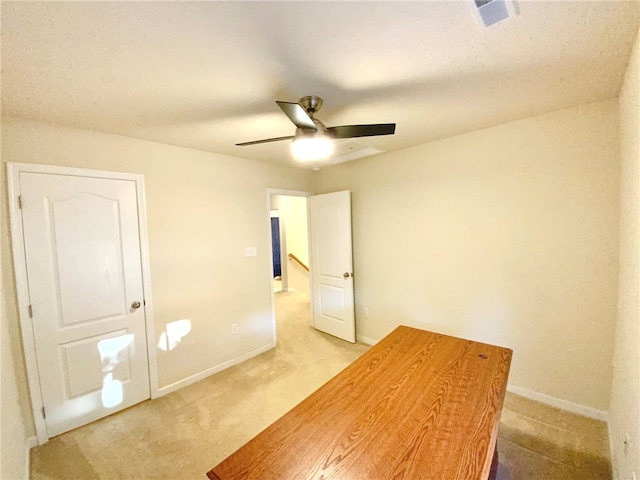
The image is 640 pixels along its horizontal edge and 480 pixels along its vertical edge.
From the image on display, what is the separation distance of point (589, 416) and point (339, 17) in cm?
315

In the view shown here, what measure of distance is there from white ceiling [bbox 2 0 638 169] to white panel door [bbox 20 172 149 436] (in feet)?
1.87

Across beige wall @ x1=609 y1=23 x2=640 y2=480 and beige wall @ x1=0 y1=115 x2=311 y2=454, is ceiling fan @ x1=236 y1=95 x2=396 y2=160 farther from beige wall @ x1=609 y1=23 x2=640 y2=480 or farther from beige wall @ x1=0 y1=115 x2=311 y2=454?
beige wall @ x1=0 y1=115 x2=311 y2=454

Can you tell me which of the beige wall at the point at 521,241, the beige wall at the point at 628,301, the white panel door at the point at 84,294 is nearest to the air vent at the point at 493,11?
the beige wall at the point at 628,301

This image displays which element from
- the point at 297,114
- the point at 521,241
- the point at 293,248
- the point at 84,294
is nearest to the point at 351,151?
the point at 297,114

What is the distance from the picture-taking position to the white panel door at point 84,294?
1.96m

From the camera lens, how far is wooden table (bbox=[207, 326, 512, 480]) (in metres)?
0.89

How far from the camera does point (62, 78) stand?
1417mm

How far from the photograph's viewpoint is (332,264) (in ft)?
12.0

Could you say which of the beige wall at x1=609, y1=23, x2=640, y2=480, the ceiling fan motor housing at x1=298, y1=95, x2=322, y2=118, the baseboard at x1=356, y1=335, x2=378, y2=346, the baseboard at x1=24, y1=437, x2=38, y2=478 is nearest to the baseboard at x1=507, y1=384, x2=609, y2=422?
the beige wall at x1=609, y1=23, x2=640, y2=480

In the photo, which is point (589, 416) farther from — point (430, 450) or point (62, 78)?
point (62, 78)

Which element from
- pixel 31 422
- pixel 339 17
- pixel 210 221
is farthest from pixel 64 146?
pixel 339 17

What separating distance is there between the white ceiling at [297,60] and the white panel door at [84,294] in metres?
0.57

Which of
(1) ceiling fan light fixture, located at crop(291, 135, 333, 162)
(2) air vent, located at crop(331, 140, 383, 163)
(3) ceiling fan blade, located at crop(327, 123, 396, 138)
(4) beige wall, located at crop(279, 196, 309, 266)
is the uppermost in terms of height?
(2) air vent, located at crop(331, 140, 383, 163)

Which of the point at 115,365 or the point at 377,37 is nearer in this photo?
the point at 377,37
